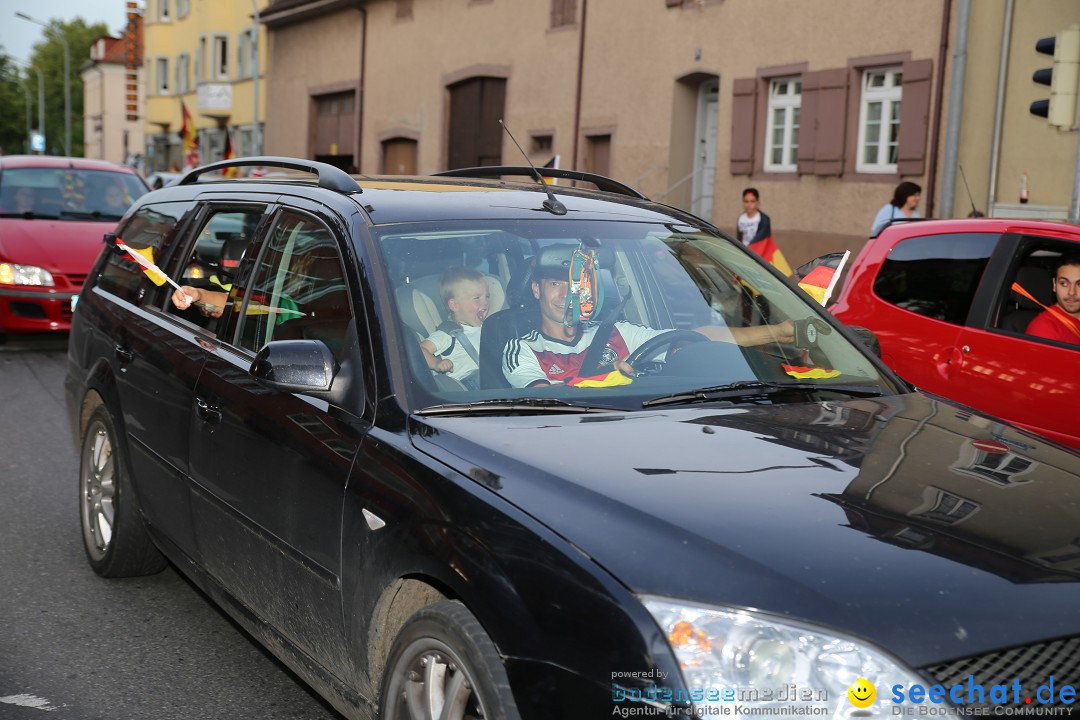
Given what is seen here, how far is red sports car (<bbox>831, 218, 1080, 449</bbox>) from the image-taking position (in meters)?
6.47

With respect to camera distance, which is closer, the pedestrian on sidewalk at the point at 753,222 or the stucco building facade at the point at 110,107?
the pedestrian on sidewalk at the point at 753,222

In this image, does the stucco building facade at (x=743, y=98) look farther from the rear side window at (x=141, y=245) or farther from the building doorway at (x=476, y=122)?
the rear side window at (x=141, y=245)

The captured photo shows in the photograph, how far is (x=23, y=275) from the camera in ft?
39.3

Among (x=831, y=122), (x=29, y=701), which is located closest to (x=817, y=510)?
(x=29, y=701)

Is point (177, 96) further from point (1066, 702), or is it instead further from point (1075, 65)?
point (1066, 702)

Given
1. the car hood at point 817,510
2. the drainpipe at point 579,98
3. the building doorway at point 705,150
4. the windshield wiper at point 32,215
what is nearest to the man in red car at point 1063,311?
the car hood at point 817,510

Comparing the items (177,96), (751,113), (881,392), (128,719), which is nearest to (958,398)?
(881,392)

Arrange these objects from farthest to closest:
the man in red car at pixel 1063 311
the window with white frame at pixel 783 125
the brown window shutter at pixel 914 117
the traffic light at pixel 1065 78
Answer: the window with white frame at pixel 783 125 < the brown window shutter at pixel 914 117 < the traffic light at pixel 1065 78 < the man in red car at pixel 1063 311

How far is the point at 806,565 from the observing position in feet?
7.98

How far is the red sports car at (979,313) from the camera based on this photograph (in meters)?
6.47

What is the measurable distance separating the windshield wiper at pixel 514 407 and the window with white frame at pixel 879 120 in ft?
52.2

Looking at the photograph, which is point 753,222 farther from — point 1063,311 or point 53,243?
point 1063,311

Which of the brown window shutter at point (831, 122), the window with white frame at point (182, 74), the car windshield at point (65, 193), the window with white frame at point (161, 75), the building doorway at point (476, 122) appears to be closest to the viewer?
the car windshield at point (65, 193)

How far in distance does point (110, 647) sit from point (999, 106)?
48.1 ft
